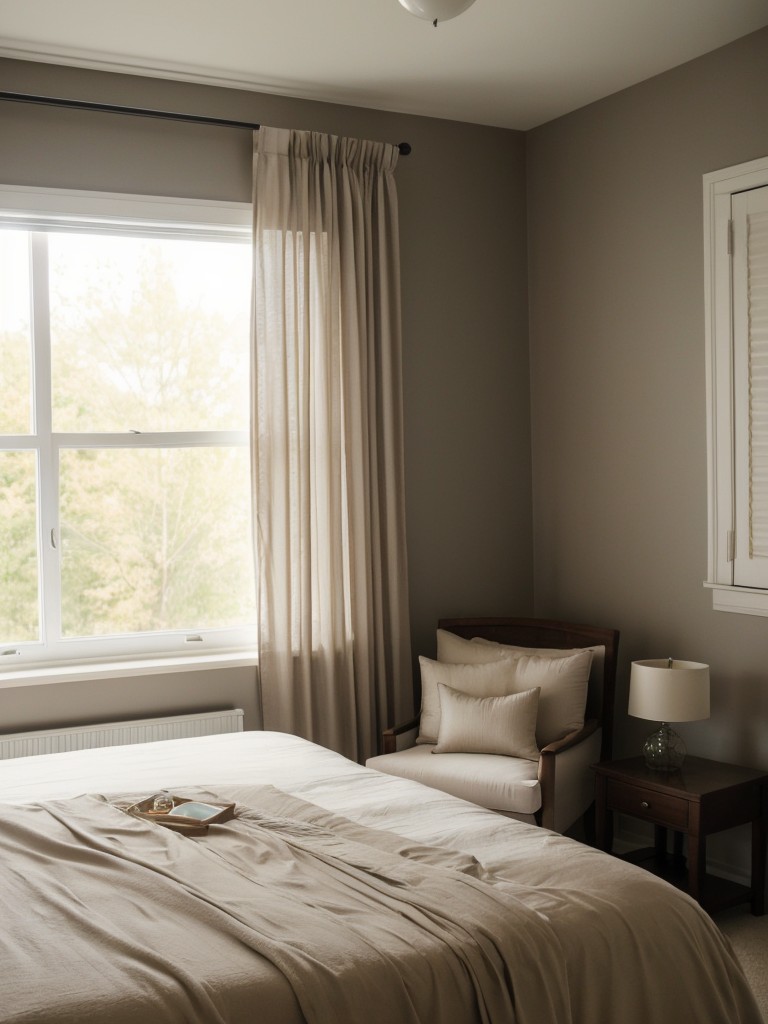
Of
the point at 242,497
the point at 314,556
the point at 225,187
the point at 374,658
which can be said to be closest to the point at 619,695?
the point at 374,658

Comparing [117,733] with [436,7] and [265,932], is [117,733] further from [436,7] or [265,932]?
[436,7]

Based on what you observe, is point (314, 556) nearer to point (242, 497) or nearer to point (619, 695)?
point (242, 497)

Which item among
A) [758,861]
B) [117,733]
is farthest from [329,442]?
[758,861]

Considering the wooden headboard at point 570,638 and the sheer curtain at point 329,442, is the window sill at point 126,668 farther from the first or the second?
the wooden headboard at point 570,638

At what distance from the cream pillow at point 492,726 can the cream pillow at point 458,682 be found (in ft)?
0.35

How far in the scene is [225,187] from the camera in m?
3.85

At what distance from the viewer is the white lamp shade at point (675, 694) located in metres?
3.37

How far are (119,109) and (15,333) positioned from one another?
2.91ft

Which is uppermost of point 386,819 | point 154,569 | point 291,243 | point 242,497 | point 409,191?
point 409,191

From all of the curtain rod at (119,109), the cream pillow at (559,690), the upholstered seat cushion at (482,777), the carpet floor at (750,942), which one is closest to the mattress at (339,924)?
the upholstered seat cushion at (482,777)

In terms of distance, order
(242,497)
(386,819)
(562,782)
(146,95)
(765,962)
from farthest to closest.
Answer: (242,497) < (146,95) < (562,782) < (765,962) < (386,819)

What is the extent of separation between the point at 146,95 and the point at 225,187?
1.39 feet

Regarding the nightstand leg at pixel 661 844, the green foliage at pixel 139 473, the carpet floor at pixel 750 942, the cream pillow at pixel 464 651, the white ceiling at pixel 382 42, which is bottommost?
the carpet floor at pixel 750 942

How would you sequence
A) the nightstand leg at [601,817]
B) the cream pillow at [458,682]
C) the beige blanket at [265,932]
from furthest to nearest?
1. the cream pillow at [458,682]
2. the nightstand leg at [601,817]
3. the beige blanket at [265,932]
